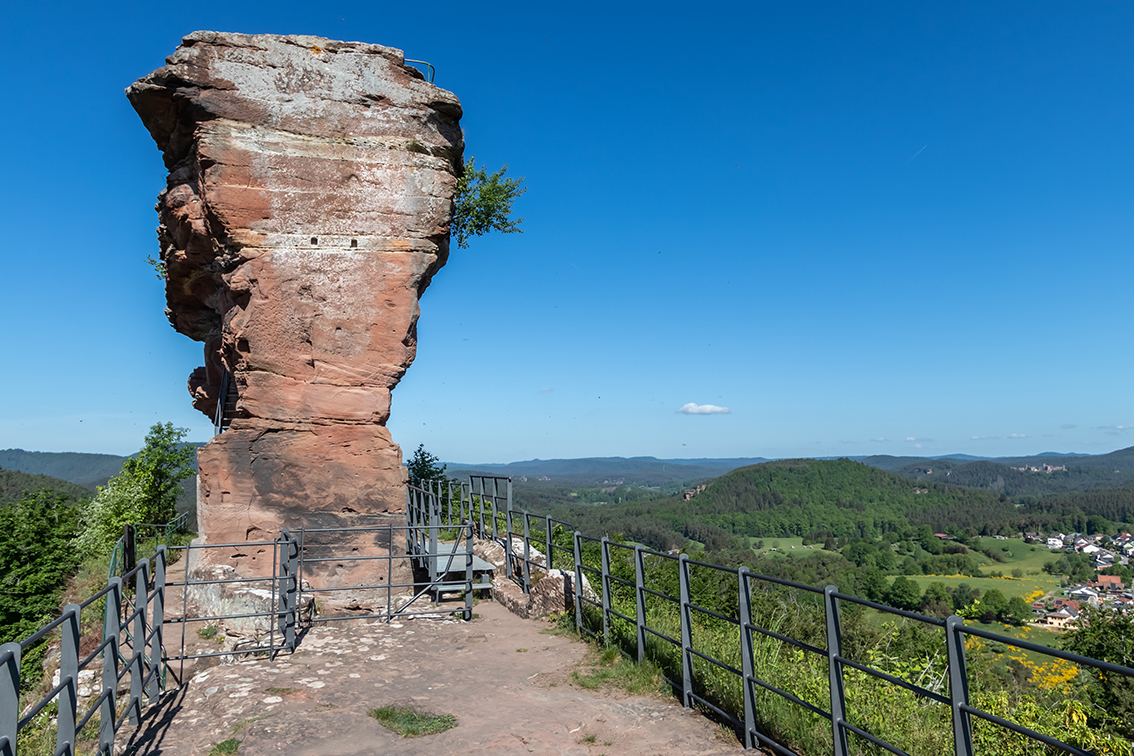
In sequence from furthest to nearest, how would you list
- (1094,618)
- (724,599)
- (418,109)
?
1. (1094,618)
2. (724,599)
3. (418,109)

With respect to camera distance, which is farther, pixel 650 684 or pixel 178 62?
pixel 178 62

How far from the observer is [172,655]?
8.34 m

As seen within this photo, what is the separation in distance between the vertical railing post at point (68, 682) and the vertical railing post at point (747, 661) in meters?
4.48

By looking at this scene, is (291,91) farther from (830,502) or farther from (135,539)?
(830,502)

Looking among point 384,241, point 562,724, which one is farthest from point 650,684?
point 384,241

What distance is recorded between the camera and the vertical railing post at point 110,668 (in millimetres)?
4879

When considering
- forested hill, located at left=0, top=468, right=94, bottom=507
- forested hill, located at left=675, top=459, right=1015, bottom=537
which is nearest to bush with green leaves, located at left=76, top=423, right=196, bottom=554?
forested hill, located at left=0, top=468, right=94, bottom=507

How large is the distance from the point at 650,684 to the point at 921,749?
7.90 feet

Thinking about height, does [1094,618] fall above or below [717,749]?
below

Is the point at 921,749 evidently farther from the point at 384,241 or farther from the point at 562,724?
the point at 384,241

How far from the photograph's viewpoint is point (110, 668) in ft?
16.6

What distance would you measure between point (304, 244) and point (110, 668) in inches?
290

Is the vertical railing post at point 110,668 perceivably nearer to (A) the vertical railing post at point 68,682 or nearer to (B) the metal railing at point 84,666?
(B) the metal railing at point 84,666

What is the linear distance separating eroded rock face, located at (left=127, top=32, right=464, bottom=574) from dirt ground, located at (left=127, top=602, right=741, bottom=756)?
279cm
